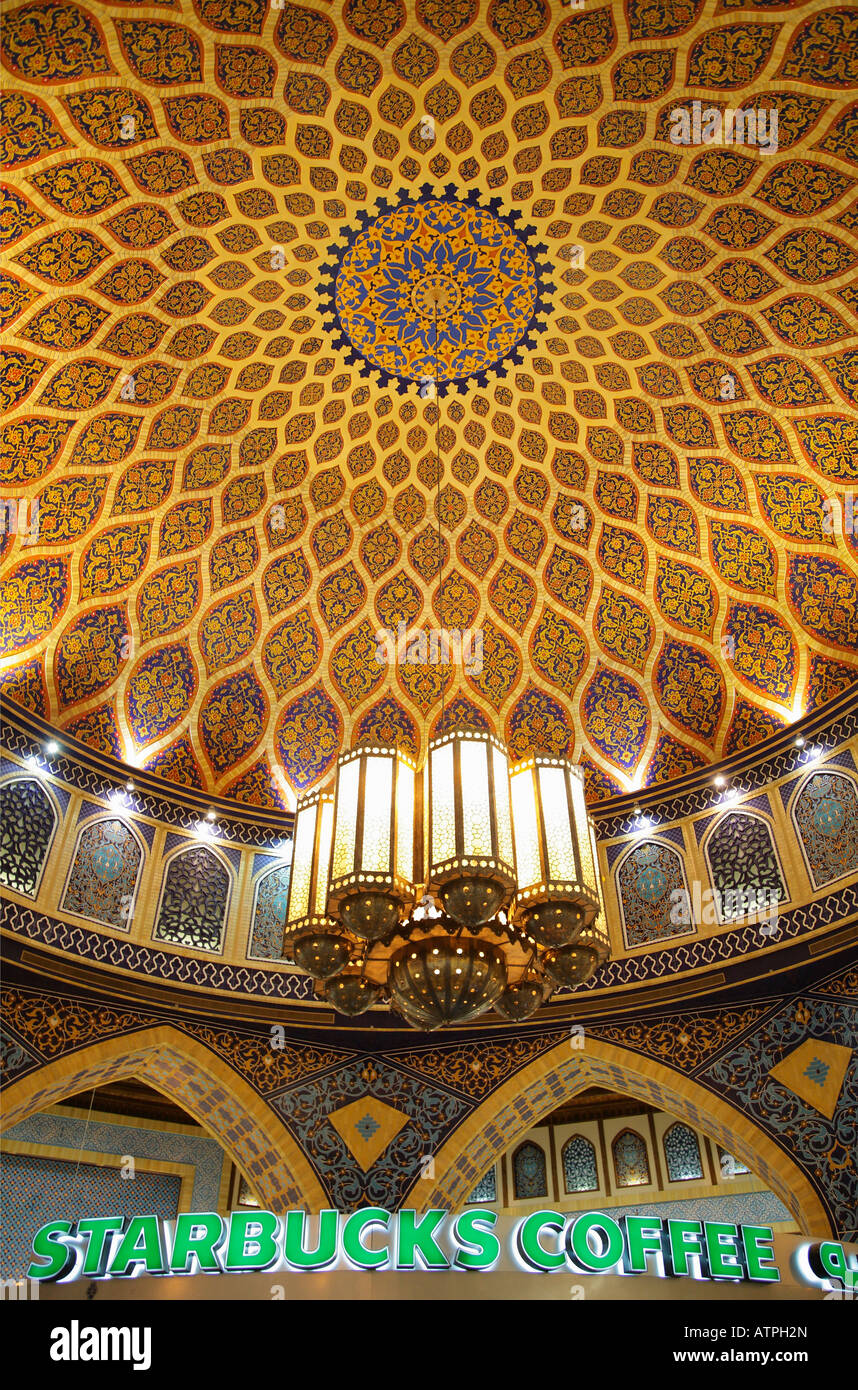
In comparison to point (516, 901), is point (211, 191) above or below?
above

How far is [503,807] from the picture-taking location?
5398 mm

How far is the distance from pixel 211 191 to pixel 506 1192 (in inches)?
470

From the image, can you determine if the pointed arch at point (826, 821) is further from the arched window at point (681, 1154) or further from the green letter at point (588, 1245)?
the arched window at point (681, 1154)

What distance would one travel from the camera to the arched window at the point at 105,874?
8.67 meters

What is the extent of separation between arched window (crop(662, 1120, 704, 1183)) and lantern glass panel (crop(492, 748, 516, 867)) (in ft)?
26.7

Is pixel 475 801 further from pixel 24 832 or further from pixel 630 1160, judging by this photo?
pixel 630 1160

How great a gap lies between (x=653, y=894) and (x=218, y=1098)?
4596mm

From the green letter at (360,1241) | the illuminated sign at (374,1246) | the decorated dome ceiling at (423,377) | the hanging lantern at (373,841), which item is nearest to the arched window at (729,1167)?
the decorated dome ceiling at (423,377)

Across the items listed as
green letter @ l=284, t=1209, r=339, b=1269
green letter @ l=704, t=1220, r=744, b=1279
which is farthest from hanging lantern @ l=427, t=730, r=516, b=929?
green letter @ l=704, t=1220, r=744, b=1279

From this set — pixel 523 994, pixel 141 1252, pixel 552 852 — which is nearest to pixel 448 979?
pixel 523 994

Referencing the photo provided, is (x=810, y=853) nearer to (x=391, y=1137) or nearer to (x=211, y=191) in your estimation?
(x=391, y=1137)
